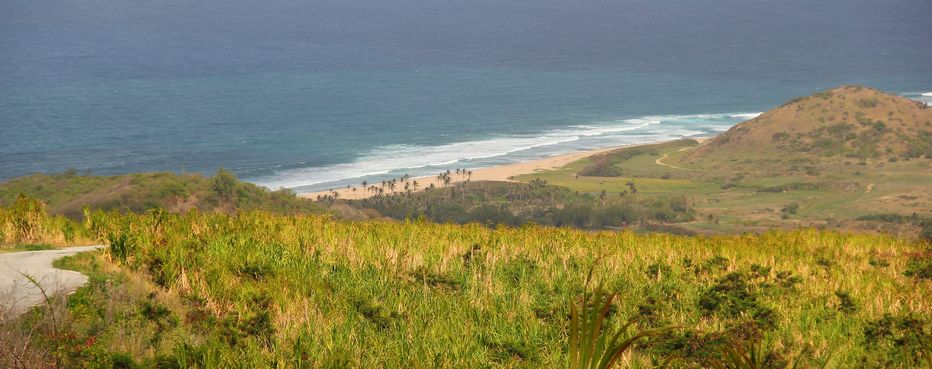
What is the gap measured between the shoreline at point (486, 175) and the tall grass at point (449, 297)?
63.4m

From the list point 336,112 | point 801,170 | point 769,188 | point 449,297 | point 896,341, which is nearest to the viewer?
point 896,341

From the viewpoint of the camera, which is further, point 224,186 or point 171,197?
point 224,186

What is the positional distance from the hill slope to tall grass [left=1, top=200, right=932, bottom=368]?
293 ft

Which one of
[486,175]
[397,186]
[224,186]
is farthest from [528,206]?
[224,186]

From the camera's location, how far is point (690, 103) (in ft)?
513

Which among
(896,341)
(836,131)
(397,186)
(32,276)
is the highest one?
(836,131)

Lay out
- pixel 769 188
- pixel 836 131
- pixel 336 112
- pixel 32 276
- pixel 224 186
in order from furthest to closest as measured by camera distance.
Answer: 1. pixel 336 112
2. pixel 836 131
3. pixel 769 188
4. pixel 224 186
5. pixel 32 276

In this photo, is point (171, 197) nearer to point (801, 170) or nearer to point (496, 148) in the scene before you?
point (496, 148)

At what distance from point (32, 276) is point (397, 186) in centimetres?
7276

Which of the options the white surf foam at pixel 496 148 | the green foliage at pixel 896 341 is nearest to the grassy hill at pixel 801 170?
the white surf foam at pixel 496 148

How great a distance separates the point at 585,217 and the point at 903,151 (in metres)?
43.1

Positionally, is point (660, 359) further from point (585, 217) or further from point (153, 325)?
point (585, 217)

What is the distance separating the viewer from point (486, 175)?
3595 inches

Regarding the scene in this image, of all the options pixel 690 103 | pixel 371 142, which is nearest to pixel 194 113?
pixel 371 142
